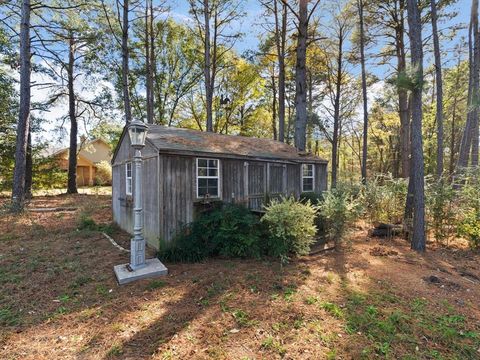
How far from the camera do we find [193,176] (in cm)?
654

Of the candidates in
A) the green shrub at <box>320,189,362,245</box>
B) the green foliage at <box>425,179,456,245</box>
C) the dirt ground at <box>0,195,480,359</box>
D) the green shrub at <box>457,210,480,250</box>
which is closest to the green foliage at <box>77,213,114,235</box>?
the dirt ground at <box>0,195,480,359</box>

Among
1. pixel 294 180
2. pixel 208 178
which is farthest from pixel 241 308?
pixel 294 180

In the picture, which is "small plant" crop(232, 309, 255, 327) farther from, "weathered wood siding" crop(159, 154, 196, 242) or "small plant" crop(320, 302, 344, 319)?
"weathered wood siding" crop(159, 154, 196, 242)

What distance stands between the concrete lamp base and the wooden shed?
1.01 meters

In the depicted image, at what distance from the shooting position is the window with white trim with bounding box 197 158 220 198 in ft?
22.0

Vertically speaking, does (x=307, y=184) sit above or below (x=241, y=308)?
above

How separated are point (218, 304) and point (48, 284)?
312cm

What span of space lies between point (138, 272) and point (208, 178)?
2918mm

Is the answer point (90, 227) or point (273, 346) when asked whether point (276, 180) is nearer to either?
point (273, 346)

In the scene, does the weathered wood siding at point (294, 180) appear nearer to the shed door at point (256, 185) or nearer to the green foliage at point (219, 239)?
the shed door at point (256, 185)

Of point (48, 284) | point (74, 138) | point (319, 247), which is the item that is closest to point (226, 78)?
point (74, 138)

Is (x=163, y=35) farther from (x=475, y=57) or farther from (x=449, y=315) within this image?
(x=449, y=315)

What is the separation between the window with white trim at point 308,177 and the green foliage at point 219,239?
446cm

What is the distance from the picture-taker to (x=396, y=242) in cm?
779
